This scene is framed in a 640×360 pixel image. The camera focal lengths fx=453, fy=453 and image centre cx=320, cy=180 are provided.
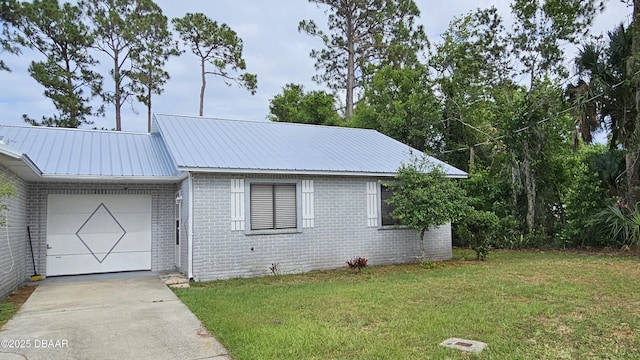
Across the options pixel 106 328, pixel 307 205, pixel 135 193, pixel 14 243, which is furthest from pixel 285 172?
pixel 14 243

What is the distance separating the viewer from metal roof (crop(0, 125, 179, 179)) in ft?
35.7

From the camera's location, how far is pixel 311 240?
11.9 meters

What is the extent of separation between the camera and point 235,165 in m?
10.8

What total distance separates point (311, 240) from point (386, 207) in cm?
261

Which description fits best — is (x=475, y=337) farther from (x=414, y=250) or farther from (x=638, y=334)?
(x=414, y=250)

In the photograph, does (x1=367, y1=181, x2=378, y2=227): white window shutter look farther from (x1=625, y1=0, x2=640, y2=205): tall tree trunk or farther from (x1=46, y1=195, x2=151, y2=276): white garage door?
(x1=625, y1=0, x2=640, y2=205): tall tree trunk

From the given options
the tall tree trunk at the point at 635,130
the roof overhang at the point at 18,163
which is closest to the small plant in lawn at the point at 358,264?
the roof overhang at the point at 18,163

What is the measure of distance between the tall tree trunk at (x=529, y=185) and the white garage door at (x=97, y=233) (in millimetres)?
13234

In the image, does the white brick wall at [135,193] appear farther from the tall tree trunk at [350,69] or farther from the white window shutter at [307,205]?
the tall tree trunk at [350,69]

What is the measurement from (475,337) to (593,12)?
1908 centimetres

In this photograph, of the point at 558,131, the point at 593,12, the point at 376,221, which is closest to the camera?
the point at 376,221

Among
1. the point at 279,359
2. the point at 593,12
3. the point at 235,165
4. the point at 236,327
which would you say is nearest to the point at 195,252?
the point at 235,165

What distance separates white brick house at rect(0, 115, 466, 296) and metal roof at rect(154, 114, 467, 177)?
60mm

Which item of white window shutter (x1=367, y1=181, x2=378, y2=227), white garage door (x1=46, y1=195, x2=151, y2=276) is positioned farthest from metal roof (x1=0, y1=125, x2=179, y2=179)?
white window shutter (x1=367, y1=181, x2=378, y2=227)
